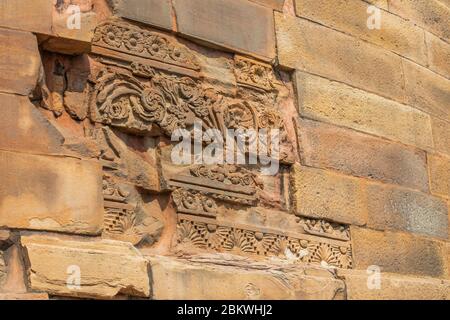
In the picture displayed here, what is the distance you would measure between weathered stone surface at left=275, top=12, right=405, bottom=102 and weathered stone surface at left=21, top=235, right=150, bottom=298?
76.2 inches

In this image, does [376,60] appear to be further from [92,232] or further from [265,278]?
[92,232]

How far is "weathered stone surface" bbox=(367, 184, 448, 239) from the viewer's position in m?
6.07

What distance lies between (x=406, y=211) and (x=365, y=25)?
1314 millimetres

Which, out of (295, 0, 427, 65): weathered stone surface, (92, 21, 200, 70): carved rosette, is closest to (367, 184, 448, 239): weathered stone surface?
(295, 0, 427, 65): weathered stone surface

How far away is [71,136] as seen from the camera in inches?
188

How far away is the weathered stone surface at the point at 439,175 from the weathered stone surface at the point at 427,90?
357 mm

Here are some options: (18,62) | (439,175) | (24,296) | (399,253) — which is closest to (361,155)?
(399,253)

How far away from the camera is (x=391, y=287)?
5.75m

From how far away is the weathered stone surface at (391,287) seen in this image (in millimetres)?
5548

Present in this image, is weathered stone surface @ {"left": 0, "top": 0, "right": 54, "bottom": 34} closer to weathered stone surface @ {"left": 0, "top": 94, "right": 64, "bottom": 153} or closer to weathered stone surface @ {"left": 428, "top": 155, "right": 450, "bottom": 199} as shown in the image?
weathered stone surface @ {"left": 0, "top": 94, "right": 64, "bottom": 153}

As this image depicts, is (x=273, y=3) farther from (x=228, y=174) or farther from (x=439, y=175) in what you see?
(x=439, y=175)

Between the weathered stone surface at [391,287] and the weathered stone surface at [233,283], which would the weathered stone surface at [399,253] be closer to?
the weathered stone surface at [391,287]
